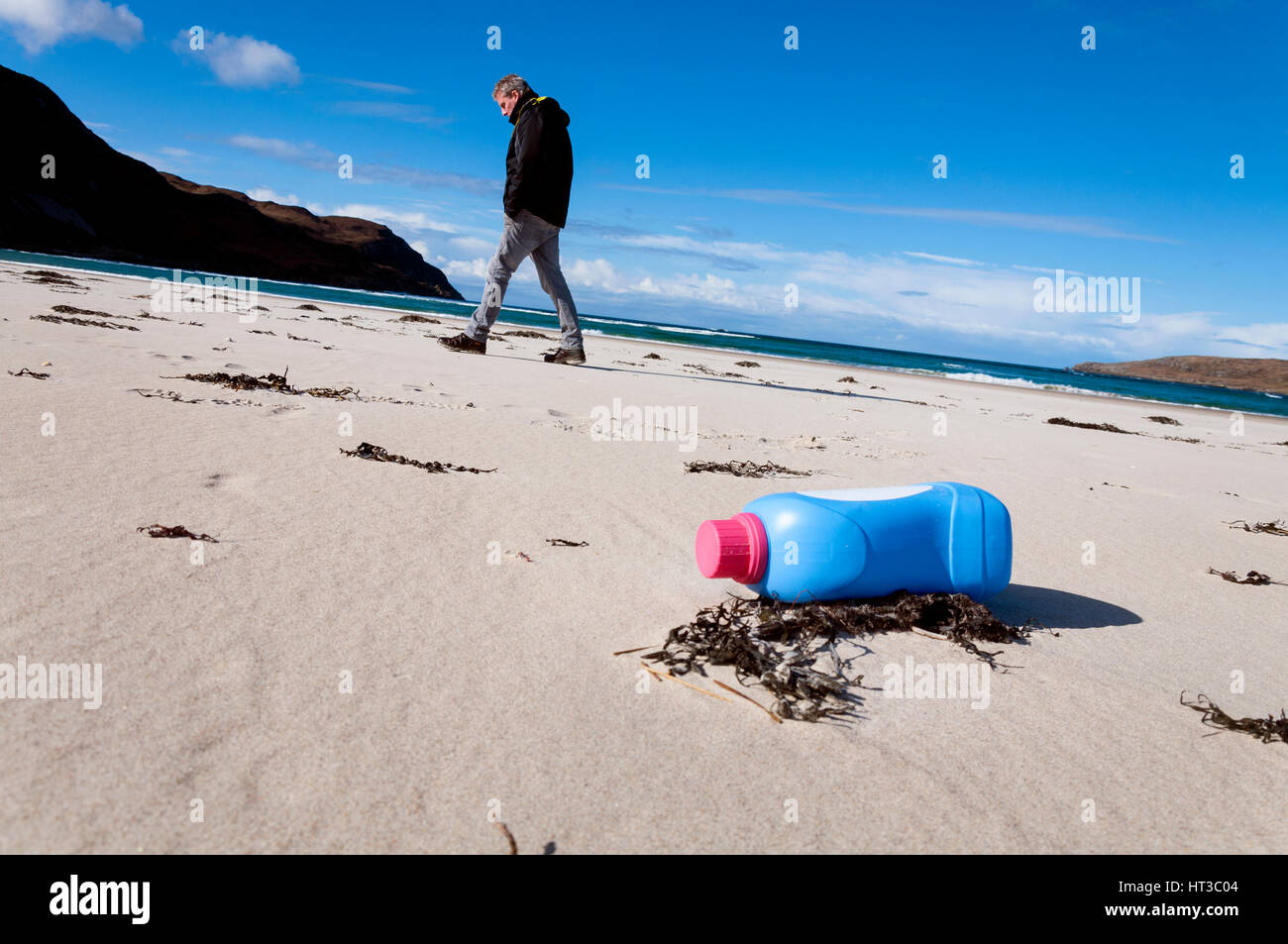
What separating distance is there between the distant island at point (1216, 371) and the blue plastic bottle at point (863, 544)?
218 ft

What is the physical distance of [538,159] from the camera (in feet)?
27.9

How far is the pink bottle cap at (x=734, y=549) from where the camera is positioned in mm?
2449

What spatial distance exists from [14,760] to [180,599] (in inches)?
29.1

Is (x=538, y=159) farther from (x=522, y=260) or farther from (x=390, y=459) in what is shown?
(x=390, y=459)

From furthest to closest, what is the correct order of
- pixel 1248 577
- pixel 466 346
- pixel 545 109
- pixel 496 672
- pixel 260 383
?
pixel 466 346
pixel 545 109
pixel 260 383
pixel 1248 577
pixel 496 672

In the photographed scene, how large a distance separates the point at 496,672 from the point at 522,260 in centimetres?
777

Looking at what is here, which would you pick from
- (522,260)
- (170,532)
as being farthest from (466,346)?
(170,532)

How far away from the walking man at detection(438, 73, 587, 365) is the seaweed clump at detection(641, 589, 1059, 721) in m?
7.18

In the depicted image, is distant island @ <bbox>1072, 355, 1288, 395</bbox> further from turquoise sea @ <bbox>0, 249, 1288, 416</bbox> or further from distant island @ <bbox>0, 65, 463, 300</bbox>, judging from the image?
distant island @ <bbox>0, 65, 463, 300</bbox>

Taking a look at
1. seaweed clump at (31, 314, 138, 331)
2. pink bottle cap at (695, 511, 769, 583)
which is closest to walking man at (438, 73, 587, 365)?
seaweed clump at (31, 314, 138, 331)

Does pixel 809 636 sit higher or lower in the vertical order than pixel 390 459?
lower

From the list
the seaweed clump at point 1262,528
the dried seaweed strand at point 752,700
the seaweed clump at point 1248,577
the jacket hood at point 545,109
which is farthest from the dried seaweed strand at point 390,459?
the jacket hood at point 545,109
